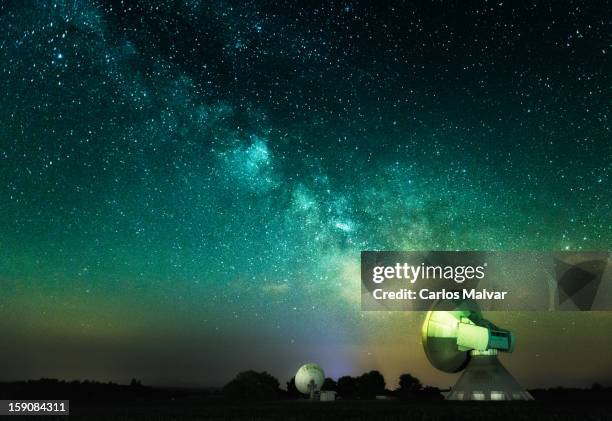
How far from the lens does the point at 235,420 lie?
1275 inches

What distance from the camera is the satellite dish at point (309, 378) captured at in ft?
253

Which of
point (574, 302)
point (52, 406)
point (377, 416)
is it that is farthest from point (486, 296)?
point (52, 406)

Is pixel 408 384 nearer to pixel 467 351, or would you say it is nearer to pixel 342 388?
pixel 342 388

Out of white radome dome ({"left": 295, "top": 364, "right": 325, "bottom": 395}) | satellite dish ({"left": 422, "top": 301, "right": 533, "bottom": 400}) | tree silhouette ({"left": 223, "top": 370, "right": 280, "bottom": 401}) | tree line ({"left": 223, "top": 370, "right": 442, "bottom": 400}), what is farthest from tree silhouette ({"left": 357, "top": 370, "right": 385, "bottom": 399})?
satellite dish ({"left": 422, "top": 301, "right": 533, "bottom": 400})

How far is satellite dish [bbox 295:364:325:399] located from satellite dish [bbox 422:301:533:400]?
884 inches

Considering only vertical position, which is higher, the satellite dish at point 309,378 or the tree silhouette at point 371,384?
the satellite dish at point 309,378

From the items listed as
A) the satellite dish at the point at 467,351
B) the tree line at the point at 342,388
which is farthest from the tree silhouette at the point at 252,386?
the satellite dish at the point at 467,351

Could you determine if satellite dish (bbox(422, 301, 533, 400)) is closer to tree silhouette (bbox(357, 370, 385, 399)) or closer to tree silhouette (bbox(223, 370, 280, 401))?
tree silhouette (bbox(223, 370, 280, 401))

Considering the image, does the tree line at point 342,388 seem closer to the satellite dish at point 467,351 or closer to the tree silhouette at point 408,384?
the tree silhouette at point 408,384

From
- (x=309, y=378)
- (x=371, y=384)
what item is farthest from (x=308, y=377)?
(x=371, y=384)

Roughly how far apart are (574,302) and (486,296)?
5916mm

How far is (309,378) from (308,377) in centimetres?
19

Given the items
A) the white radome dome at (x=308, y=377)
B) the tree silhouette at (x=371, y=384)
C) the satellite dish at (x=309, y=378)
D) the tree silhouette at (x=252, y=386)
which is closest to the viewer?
the satellite dish at (x=309, y=378)

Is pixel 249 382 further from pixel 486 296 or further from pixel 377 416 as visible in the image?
pixel 377 416
